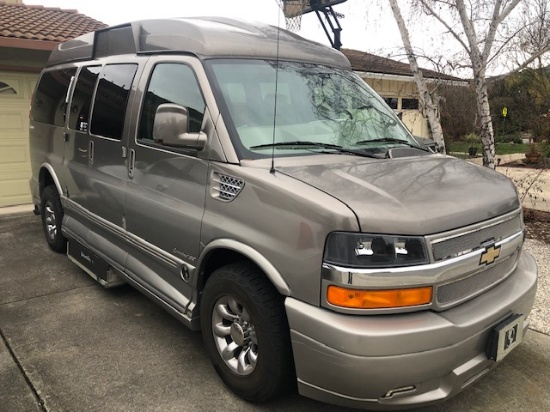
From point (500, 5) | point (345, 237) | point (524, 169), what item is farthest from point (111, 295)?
point (524, 169)

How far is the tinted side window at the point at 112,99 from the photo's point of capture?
3826 millimetres

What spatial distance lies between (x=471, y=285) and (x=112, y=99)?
10.4 feet

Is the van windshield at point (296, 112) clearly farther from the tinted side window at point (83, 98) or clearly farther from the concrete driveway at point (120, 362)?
the tinted side window at point (83, 98)

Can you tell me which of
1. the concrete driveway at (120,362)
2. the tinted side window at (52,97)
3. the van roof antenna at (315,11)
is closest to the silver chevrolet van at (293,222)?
the concrete driveway at (120,362)

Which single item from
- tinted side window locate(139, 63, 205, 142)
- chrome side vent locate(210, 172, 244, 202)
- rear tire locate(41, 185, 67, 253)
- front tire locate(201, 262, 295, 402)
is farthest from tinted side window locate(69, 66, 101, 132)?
front tire locate(201, 262, 295, 402)

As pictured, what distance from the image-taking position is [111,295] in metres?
4.52

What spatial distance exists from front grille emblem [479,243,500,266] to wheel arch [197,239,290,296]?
3.43 feet

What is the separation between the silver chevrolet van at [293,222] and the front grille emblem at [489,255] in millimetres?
16

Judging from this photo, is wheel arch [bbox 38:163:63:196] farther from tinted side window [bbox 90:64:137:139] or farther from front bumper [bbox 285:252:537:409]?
front bumper [bbox 285:252:537:409]

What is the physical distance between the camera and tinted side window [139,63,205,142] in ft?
10.1

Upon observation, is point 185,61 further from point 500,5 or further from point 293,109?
point 500,5

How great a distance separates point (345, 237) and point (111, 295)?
10.1 feet

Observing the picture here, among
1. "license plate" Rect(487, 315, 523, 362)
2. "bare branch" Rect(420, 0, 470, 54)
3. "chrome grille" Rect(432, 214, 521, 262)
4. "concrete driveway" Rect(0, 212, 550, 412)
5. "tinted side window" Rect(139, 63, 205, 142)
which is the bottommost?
"concrete driveway" Rect(0, 212, 550, 412)

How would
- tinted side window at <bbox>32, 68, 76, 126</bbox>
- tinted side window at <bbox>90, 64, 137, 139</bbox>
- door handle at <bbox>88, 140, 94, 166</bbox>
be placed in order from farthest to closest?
tinted side window at <bbox>32, 68, 76, 126</bbox>, door handle at <bbox>88, 140, 94, 166</bbox>, tinted side window at <bbox>90, 64, 137, 139</bbox>
